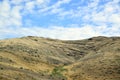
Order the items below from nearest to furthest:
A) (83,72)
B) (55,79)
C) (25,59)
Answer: (55,79) → (83,72) → (25,59)

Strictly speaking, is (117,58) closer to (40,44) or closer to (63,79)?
(63,79)

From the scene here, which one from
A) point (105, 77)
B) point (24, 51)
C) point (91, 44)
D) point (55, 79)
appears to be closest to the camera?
point (55, 79)

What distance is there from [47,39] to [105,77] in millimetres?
42115

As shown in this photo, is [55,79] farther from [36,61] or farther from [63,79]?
[36,61]

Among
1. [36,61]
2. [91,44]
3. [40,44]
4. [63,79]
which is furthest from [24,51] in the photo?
[91,44]

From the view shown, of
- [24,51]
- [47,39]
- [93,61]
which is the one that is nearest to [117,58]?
[93,61]

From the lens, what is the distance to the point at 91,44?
96625mm

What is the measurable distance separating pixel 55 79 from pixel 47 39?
1834 inches

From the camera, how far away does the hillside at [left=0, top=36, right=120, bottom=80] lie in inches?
2127

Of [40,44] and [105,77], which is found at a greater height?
[40,44]

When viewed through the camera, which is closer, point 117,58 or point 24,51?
point 117,58

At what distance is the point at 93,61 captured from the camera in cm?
7031

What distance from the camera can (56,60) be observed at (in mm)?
77875

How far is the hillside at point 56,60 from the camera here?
54031mm
